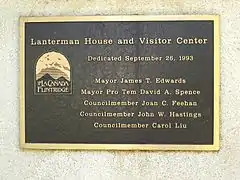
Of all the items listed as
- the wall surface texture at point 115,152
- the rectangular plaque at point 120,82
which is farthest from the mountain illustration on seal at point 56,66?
the wall surface texture at point 115,152

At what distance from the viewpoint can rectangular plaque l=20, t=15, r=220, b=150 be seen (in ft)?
10.3

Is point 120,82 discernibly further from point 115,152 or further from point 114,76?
point 115,152

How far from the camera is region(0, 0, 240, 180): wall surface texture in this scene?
3.16m

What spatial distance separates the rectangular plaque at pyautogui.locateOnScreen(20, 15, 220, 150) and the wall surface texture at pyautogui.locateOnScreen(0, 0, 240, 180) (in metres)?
0.07

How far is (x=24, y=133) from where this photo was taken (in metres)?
3.25

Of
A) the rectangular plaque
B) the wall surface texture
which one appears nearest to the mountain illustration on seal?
the rectangular plaque

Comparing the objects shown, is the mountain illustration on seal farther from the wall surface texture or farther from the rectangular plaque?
the wall surface texture

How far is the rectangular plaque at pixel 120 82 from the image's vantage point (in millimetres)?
3139

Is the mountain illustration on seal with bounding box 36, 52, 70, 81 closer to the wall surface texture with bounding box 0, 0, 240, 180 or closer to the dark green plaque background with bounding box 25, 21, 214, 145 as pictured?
the dark green plaque background with bounding box 25, 21, 214, 145

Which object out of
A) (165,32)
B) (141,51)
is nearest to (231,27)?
(165,32)

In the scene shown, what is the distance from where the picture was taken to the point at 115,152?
128 inches

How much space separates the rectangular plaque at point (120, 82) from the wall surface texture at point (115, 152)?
0.24 feet

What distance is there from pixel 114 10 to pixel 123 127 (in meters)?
0.85

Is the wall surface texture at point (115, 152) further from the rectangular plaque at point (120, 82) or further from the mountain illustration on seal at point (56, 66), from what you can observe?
the mountain illustration on seal at point (56, 66)
